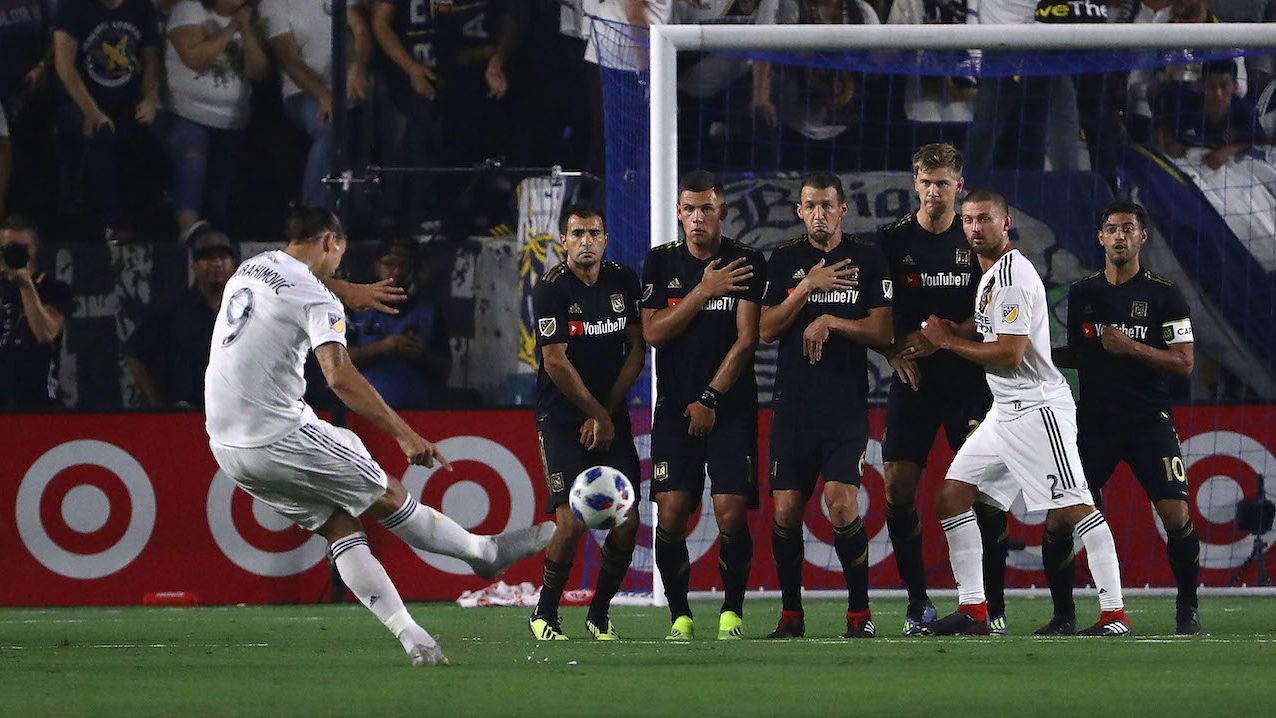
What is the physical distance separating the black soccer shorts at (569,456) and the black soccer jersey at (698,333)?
9.6 inches

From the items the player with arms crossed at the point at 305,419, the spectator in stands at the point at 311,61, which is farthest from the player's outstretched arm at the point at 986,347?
the spectator in stands at the point at 311,61

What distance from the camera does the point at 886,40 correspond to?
34.8ft

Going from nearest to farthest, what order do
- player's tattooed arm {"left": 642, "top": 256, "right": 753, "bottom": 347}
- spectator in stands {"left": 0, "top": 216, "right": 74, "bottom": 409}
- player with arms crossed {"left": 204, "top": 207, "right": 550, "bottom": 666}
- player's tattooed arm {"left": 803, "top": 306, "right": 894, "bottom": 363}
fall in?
player with arms crossed {"left": 204, "top": 207, "right": 550, "bottom": 666}
player's tattooed arm {"left": 803, "top": 306, "right": 894, "bottom": 363}
player's tattooed arm {"left": 642, "top": 256, "right": 753, "bottom": 347}
spectator in stands {"left": 0, "top": 216, "right": 74, "bottom": 409}

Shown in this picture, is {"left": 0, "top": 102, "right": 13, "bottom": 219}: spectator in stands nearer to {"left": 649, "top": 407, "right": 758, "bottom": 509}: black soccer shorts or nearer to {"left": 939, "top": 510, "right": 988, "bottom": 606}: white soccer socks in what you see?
{"left": 649, "top": 407, "right": 758, "bottom": 509}: black soccer shorts

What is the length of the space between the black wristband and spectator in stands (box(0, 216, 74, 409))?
19.1 ft

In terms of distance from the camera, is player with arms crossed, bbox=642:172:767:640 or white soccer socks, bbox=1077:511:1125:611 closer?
white soccer socks, bbox=1077:511:1125:611

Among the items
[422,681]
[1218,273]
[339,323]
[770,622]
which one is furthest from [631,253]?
[422,681]

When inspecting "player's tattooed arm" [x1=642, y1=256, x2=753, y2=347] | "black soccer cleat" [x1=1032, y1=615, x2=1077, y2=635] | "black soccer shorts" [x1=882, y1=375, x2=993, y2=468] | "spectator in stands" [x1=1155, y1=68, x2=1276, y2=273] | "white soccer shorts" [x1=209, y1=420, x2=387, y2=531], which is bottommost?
"black soccer cleat" [x1=1032, y1=615, x2=1077, y2=635]

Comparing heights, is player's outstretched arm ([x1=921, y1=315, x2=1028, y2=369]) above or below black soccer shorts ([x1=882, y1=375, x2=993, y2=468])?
above

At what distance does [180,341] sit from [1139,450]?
21.7 feet

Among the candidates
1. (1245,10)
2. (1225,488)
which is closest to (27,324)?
(1225,488)

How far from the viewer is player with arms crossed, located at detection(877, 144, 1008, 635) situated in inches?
356

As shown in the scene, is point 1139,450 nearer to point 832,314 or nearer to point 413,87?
point 832,314

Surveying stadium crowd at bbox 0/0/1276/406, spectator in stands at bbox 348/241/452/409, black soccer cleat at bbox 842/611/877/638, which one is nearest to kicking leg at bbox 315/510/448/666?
black soccer cleat at bbox 842/611/877/638
